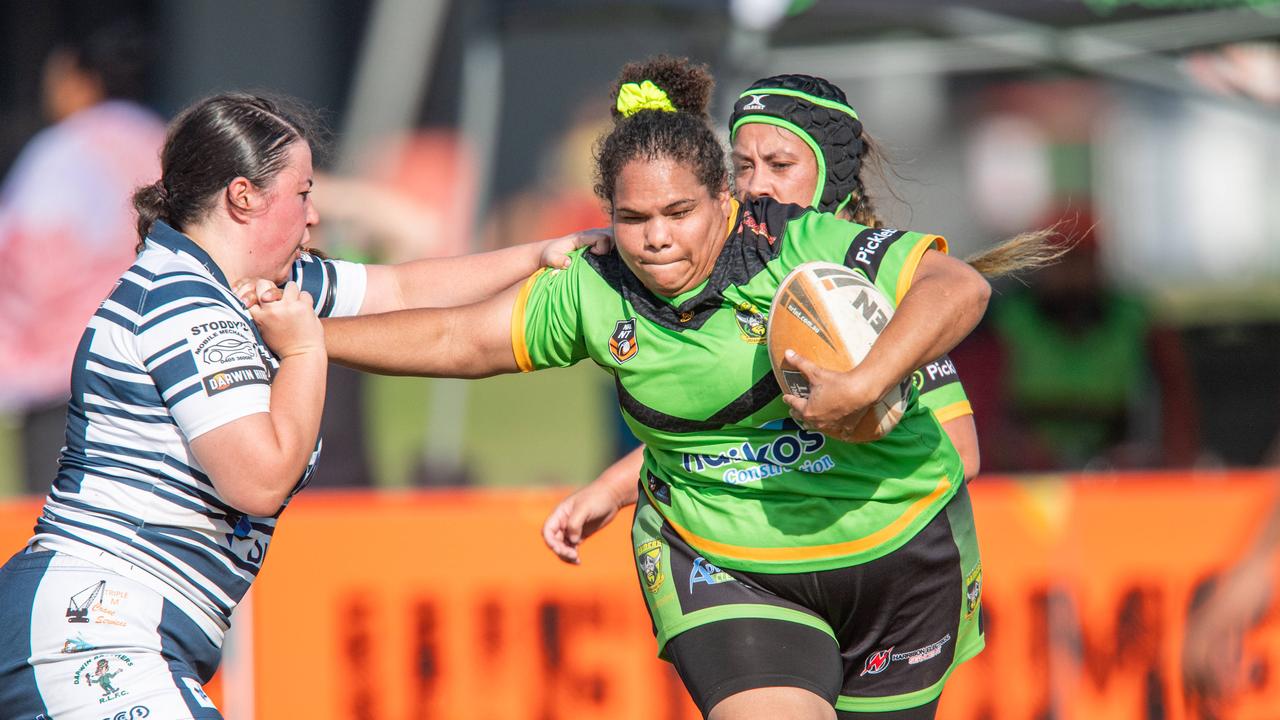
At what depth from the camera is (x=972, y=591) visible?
11.6 ft

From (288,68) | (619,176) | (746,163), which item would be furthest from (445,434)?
(619,176)

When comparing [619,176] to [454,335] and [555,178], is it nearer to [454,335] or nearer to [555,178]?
[454,335]

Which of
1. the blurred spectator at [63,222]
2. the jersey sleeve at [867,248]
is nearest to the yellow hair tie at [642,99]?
the jersey sleeve at [867,248]

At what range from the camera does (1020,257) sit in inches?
141

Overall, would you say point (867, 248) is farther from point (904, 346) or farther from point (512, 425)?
point (512, 425)

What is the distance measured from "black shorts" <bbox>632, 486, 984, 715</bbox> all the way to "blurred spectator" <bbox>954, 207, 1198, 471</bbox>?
3.79 m

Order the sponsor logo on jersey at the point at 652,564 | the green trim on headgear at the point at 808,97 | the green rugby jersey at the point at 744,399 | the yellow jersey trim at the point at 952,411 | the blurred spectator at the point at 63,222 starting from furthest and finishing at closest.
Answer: the blurred spectator at the point at 63,222 → the green trim on headgear at the point at 808,97 → the yellow jersey trim at the point at 952,411 → the sponsor logo on jersey at the point at 652,564 → the green rugby jersey at the point at 744,399

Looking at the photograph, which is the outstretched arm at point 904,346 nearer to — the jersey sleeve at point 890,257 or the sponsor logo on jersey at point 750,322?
the jersey sleeve at point 890,257

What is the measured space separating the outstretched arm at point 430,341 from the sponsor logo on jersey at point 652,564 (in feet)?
1.86

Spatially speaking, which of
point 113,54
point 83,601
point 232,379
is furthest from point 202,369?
point 113,54

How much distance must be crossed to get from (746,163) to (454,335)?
1.04 meters

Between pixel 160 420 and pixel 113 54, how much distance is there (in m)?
6.75

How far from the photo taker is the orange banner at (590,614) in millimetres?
5352

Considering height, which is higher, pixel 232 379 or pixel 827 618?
pixel 232 379
